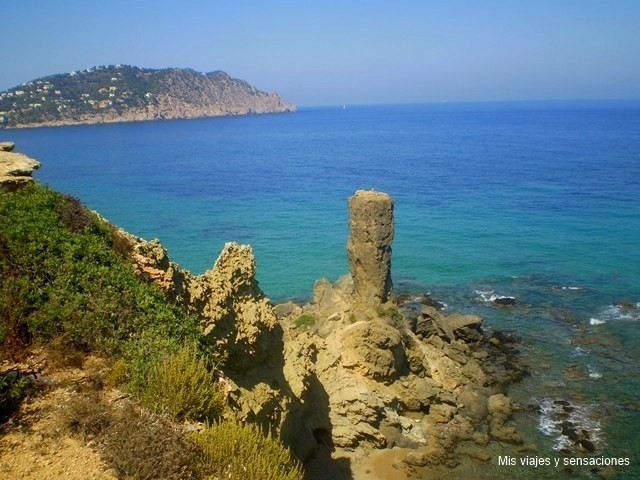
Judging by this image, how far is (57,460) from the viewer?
6520 millimetres

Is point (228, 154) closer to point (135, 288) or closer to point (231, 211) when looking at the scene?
point (231, 211)

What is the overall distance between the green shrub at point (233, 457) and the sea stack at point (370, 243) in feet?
64.4

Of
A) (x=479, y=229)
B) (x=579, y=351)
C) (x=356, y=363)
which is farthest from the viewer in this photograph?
(x=479, y=229)

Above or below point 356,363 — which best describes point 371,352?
above

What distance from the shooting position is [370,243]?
2658 cm

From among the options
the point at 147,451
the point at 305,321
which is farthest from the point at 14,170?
the point at 305,321

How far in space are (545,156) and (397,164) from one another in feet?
94.0

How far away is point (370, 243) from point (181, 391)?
1968 centimetres

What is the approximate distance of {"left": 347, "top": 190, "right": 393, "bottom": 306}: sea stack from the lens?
26141mm

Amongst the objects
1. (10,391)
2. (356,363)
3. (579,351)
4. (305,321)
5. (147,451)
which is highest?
(10,391)

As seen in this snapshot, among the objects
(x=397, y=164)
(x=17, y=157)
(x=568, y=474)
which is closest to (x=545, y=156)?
(x=397, y=164)

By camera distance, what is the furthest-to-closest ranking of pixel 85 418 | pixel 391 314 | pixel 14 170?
1. pixel 391 314
2. pixel 14 170
3. pixel 85 418

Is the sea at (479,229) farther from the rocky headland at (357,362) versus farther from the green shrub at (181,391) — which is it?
the green shrub at (181,391)

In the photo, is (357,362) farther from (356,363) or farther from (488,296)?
(488,296)
